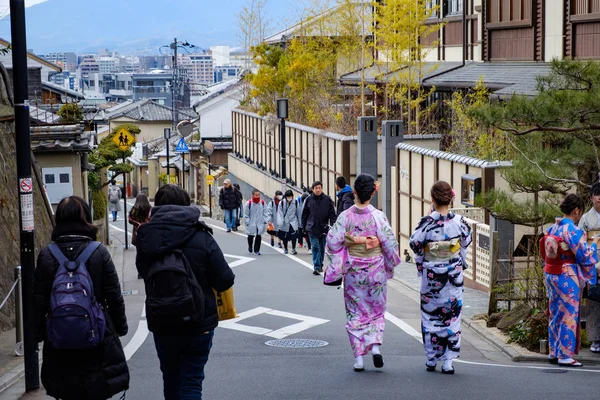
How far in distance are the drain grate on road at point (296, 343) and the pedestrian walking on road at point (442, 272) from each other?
2139mm

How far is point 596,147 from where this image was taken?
1072cm

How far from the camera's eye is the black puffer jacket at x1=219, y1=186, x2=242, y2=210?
29.6 meters

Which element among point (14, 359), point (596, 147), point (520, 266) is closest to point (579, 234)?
point (596, 147)

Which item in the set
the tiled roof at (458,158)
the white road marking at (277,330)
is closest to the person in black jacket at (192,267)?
the white road marking at (277,330)

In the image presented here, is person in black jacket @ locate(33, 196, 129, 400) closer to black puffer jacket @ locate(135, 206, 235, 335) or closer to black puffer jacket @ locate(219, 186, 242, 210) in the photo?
black puffer jacket @ locate(135, 206, 235, 335)

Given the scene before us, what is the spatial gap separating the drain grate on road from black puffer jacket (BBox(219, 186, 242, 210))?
1860 cm

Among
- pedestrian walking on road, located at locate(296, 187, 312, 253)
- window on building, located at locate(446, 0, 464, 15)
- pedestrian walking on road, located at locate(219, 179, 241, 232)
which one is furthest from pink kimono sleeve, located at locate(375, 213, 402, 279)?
window on building, located at locate(446, 0, 464, 15)

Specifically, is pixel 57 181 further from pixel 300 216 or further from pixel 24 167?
pixel 24 167

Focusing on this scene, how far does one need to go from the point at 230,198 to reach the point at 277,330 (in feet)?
59.1

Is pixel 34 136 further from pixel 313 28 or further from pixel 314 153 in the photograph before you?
pixel 313 28

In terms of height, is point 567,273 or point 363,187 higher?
point 363,187

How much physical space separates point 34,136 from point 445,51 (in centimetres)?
1506

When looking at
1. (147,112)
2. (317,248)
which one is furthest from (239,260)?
(147,112)

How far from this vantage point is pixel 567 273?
9203 mm
